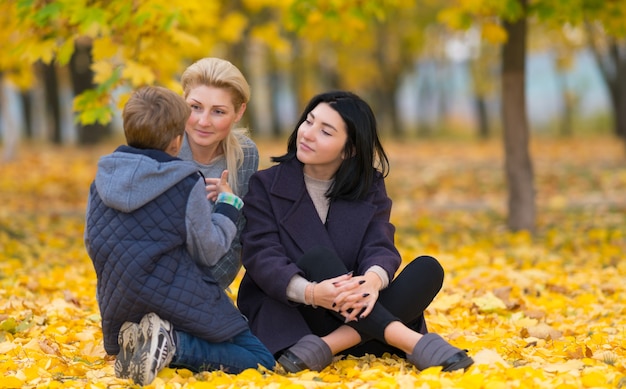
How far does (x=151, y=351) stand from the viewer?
3449mm

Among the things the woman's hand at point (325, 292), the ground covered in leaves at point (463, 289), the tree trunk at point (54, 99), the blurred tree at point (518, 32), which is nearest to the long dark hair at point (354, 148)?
the woman's hand at point (325, 292)

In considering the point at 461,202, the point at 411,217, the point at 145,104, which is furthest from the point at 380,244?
the point at 461,202

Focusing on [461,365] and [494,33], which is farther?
[494,33]

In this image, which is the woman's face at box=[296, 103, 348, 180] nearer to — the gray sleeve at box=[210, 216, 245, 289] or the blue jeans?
the gray sleeve at box=[210, 216, 245, 289]

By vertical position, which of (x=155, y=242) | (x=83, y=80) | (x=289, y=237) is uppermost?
(x=83, y=80)

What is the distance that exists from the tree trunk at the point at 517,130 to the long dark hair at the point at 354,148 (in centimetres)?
500

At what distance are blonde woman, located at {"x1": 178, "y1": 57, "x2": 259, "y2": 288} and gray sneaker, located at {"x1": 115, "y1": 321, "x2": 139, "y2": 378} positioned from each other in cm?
67

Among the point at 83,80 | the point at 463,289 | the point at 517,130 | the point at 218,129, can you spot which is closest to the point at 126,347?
the point at 218,129

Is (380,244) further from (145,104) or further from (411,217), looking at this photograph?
(411,217)

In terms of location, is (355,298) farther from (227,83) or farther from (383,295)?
(227,83)

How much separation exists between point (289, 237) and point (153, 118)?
0.93m

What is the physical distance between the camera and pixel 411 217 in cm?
1118

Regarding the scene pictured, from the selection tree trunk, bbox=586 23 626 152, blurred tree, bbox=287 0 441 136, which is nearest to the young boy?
blurred tree, bbox=287 0 441 136

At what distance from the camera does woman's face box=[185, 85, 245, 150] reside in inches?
162
